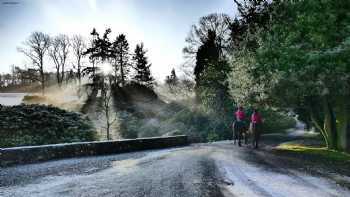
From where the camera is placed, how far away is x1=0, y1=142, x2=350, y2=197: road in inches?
331

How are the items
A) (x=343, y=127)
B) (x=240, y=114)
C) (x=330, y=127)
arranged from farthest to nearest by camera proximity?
(x=240, y=114)
(x=330, y=127)
(x=343, y=127)

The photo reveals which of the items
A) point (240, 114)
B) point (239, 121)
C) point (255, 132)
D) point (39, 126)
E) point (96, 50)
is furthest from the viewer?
point (96, 50)

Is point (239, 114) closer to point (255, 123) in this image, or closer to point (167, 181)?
point (255, 123)

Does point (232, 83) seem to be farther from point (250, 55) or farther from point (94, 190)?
point (94, 190)

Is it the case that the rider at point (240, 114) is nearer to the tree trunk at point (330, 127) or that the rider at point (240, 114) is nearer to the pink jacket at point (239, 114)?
the pink jacket at point (239, 114)

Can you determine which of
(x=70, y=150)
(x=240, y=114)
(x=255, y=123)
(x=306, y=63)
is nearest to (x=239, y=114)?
(x=240, y=114)

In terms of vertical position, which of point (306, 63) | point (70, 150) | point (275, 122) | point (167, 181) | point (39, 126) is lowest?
point (275, 122)

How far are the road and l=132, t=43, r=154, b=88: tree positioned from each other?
55.0m

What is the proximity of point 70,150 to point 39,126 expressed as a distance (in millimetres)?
9931

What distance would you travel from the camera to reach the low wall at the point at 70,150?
Result: 1448 cm

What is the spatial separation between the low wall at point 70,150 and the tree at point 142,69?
42.3 metres

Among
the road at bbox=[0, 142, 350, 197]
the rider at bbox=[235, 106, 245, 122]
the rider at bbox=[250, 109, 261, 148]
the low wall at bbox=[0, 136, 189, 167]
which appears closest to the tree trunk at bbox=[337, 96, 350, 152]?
the rider at bbox=[250, 109, 261, 148]

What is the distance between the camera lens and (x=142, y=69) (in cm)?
6875

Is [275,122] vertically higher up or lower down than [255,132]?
lower down
